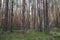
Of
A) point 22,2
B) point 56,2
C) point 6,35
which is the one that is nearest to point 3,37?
point 6,35

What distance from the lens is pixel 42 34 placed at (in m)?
3.08

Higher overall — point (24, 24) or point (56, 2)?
point (56, 2)

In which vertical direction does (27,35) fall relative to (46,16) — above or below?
below

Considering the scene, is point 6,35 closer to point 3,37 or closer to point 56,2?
point 3,37

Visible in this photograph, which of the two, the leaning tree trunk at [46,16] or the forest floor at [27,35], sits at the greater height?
the leaning tree trunk at [46,16]

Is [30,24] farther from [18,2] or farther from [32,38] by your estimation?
[18,2]

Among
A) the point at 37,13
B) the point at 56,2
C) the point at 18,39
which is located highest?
the point at 56,2

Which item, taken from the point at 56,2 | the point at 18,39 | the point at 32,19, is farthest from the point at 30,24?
the point at 56,2

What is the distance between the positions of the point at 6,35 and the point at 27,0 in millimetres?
740

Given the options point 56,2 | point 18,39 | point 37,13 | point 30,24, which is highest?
point 56,2

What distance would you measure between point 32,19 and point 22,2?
363 millimetres

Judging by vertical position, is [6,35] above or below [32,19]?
below

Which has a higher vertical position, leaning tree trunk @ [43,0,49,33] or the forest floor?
leaning tree trunk @ [43,0,49,33]

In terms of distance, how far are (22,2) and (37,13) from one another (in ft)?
1.12
